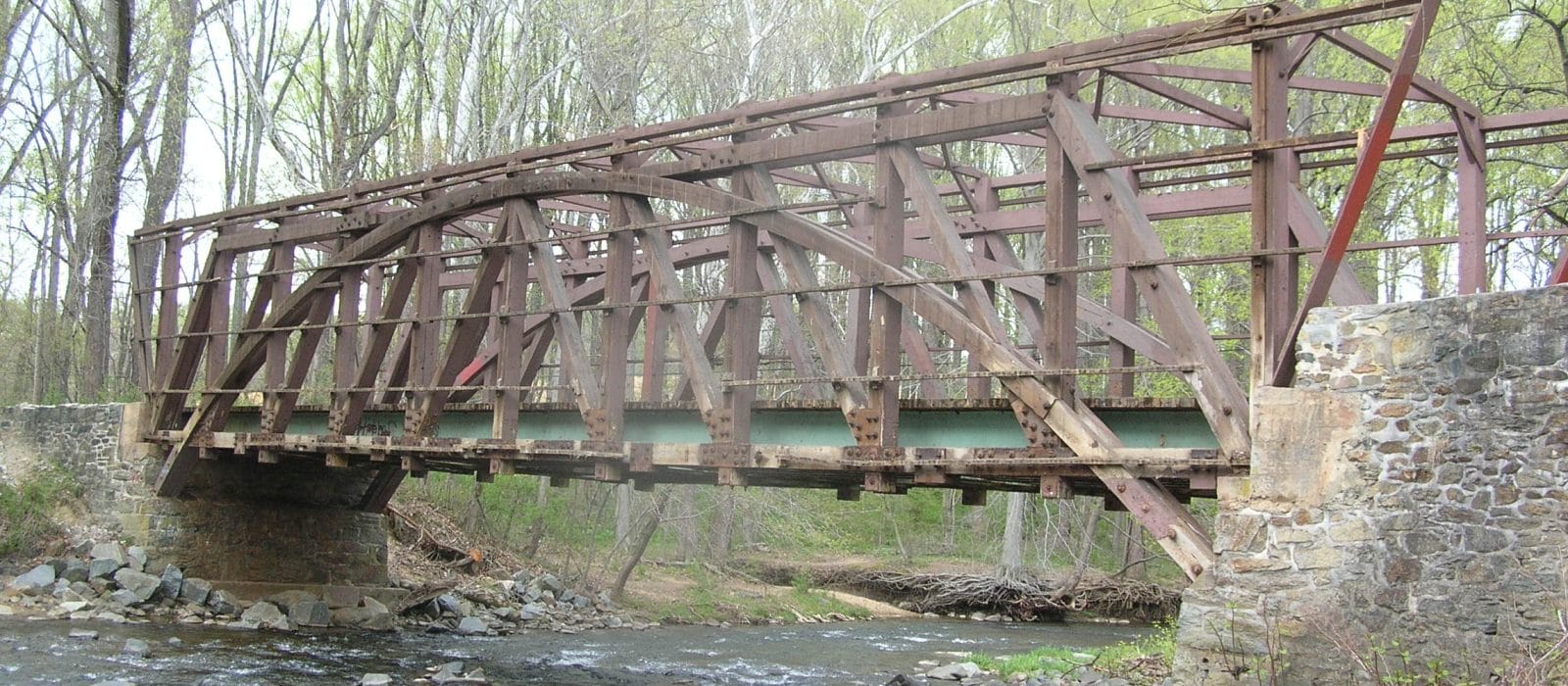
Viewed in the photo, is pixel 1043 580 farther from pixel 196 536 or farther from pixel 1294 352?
pixel 1294 352

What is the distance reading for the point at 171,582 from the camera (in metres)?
19.0

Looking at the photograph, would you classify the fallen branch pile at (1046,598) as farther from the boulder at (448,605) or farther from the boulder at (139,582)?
the boulder at (139,582)

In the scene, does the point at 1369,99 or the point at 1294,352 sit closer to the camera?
the point at 1294,352

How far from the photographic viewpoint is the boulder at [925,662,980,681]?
15.6 m

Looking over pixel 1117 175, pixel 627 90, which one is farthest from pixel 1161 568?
pixel 1117 175

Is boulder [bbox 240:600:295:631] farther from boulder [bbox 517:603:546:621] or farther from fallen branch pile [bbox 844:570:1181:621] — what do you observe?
fallen branch pile [bbox 844:570:1181:621]

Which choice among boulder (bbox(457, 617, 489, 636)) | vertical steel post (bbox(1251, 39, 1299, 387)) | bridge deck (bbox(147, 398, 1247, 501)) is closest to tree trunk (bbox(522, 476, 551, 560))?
boulder (bbox(457, 617, 489, 636))

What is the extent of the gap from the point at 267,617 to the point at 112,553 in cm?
238

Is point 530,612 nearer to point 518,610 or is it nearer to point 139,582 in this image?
point 518,610

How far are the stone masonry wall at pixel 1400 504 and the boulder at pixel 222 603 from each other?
14.6 m

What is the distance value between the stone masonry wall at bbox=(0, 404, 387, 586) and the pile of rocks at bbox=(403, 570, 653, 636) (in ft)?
4.02

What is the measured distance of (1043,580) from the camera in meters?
27.8

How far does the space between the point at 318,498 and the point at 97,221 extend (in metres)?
9.63

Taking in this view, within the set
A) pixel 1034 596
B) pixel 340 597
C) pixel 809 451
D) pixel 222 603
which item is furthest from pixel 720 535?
pixel 809 451
